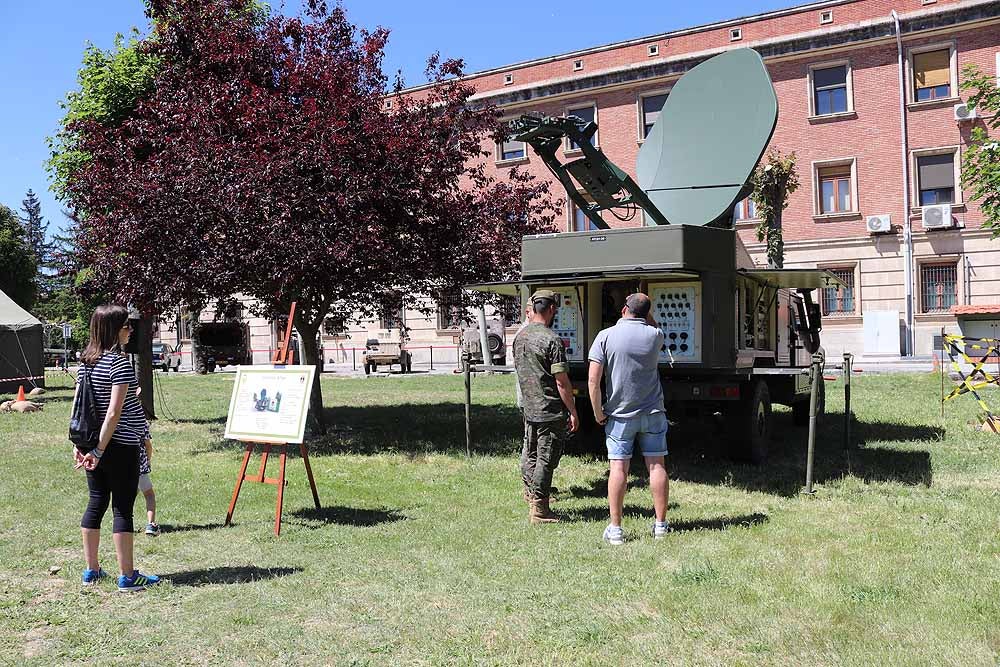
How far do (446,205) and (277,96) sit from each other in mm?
2780

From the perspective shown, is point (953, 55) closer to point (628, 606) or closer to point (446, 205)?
point (446, 205)

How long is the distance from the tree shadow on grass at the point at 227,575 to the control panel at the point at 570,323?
14.9 feet

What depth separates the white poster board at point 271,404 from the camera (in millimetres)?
7172

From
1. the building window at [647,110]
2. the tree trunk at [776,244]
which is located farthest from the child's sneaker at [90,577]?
the building window at [647,110]

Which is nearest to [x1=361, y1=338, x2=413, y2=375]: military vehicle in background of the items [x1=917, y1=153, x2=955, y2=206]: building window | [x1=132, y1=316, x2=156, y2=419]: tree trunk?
[x1=132, y1=316, x2=156, y2=419]: tree trunk

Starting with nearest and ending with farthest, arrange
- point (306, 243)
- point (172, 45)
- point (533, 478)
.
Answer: point (533, 478) → point (306, 243) → point (172, 45)

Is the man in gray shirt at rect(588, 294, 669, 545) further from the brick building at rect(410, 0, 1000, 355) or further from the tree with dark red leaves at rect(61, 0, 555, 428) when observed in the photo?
the brick building at rect(410, 0, 1000, 355)

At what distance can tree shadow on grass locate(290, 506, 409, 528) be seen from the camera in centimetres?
743

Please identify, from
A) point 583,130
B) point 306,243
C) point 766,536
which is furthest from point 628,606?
point 306,243

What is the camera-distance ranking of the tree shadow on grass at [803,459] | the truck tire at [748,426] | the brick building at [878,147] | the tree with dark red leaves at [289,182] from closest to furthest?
the tree shadow on grass at [803,459] → the truck tire at [748,426] → the tree with dark red leaves at [289,182] → the brick building at [878,147]

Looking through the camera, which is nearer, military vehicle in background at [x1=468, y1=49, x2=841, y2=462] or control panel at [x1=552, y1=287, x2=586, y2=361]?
military vehicle in background at [x1=468, y1=49, x2=841, y2=462]

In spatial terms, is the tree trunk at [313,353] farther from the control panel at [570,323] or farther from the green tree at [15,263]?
the green tree at [15,263]

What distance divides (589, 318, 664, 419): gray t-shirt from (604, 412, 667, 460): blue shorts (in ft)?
0.16

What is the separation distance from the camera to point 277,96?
39.9 feet
